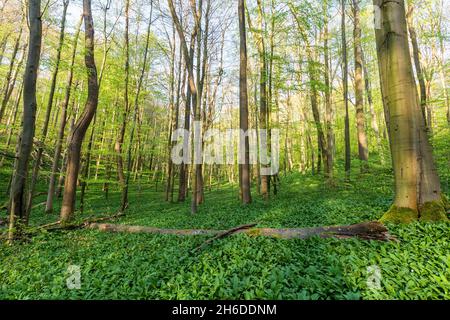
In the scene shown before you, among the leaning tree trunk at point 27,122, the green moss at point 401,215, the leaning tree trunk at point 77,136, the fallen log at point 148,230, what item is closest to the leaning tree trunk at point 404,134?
the green moss at point 401,215

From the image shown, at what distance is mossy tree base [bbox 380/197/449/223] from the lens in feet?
13.2

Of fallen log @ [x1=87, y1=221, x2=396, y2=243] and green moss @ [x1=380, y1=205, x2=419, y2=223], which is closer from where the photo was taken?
fallen log @ [x1=87, y1=221, x2=396, y2=243]

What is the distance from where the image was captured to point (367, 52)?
21109 millimetres

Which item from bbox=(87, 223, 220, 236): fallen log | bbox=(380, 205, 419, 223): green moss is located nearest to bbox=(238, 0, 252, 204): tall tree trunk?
bbox=(87, 223, 220, 236): fallen log

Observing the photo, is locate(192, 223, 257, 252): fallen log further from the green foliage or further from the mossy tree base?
the mossy tree base

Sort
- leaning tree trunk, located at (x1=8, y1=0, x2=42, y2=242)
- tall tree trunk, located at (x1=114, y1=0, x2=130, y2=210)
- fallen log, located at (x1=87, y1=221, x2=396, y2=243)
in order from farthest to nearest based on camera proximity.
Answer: tall tree trunk, located at (x1=114, y1=0, x2=130, y2=210) < leaning tree trunk, located at (x1=8, y1=0, x2=42, y2=242) < fallen log, located at (x1=87, y1=221, x2=396, y2=243)

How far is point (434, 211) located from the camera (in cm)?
408

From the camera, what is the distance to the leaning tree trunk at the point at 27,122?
546 cm

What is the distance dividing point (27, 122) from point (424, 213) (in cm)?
900

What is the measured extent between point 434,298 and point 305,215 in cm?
490

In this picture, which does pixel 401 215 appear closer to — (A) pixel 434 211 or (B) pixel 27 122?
(A) pixel 434 211

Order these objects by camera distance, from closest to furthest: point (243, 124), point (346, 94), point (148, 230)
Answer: point (148, 230)
point (243, 124)
point (346, 94)

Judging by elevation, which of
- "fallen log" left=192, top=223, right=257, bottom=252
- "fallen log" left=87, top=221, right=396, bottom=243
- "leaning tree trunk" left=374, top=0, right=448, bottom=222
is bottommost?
"fallen log" left=192, top=223, right=257, bottom=252

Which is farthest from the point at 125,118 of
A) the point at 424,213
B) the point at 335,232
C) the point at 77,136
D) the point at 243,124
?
the point at 424,213
